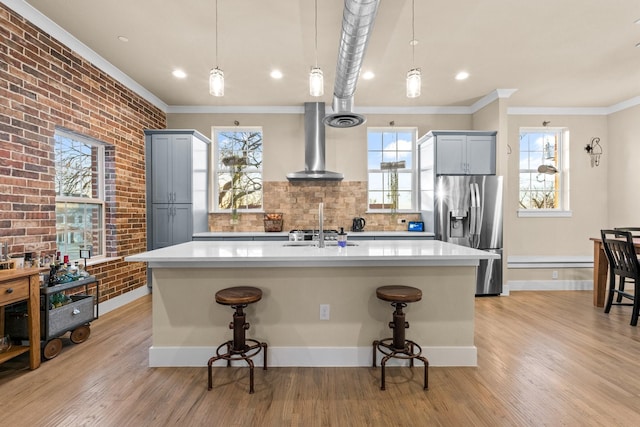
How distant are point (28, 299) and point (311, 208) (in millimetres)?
3531

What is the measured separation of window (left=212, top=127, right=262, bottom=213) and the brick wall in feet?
4.70

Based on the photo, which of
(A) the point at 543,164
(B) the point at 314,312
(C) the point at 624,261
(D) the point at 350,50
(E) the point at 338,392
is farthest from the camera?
(A) the point at 543,164

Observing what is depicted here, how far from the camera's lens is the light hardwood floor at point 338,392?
1761 millimetres

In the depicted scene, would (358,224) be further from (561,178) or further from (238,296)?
(561,178)

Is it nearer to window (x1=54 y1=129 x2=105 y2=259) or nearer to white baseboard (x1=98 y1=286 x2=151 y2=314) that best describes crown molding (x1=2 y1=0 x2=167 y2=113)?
window (x1=54 y1=129 x2=105 y2=259)

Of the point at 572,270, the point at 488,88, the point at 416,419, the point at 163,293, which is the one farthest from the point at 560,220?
the point at 163,293

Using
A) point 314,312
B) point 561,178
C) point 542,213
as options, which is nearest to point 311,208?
point 314,312

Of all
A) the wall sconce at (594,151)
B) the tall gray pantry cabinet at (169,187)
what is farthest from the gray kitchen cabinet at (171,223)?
the wall sconce at (594,151)

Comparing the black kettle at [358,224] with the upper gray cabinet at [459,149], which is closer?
the upper gray cabinet at [459,149]

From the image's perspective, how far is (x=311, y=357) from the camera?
7.73ft

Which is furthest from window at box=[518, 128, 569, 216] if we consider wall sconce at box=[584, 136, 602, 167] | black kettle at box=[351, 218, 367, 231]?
black kettle at box=[351, 218, 367, 231]

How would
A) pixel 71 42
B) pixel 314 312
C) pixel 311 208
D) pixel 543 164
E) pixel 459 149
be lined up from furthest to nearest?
pixel 543 164 → pixel 311 208 → pixel 459 149 → pixel 71 42 → pixel 314 312

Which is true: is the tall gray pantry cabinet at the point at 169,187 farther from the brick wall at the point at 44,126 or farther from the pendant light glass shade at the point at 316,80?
the pendant light glass shade at the point at 316,80

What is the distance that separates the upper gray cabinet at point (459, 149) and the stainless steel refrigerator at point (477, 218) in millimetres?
236
